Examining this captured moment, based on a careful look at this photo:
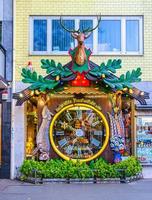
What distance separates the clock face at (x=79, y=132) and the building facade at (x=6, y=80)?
169 centimetres

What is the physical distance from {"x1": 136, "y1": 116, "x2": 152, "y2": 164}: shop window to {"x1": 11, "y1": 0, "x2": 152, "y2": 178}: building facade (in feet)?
0.28

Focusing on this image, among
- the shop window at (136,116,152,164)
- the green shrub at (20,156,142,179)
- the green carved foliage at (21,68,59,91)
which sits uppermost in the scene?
the green carved foliage at (21,68,59,91)

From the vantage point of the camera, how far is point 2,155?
20.6 m

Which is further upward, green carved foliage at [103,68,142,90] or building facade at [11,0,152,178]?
building facade at [11,0,152,178]

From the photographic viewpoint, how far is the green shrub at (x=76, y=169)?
19.6 meters

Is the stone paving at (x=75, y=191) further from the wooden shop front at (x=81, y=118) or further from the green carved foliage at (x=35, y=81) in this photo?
the green carved foliage at (x=35, y=81)

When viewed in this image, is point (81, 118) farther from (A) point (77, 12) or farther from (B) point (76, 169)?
(A) point (77, 12)

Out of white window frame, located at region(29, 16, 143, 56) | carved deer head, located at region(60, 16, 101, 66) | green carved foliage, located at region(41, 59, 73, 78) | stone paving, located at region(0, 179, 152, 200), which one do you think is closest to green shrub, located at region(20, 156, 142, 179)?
stone paving, located at region(0, 179, 152, 200)

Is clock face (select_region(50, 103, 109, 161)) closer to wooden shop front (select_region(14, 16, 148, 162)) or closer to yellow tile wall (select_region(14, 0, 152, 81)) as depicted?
wooden shop front (select_region(14, 16, 148, 162))

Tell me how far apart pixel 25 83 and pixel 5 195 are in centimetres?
542

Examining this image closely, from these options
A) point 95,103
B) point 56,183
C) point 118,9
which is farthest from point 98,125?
point 118,9

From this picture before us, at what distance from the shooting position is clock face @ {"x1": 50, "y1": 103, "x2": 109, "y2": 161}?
2067 cm

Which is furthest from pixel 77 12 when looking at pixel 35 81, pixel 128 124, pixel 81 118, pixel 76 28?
pixel 128 124

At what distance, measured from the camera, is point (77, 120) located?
68.5 feet
